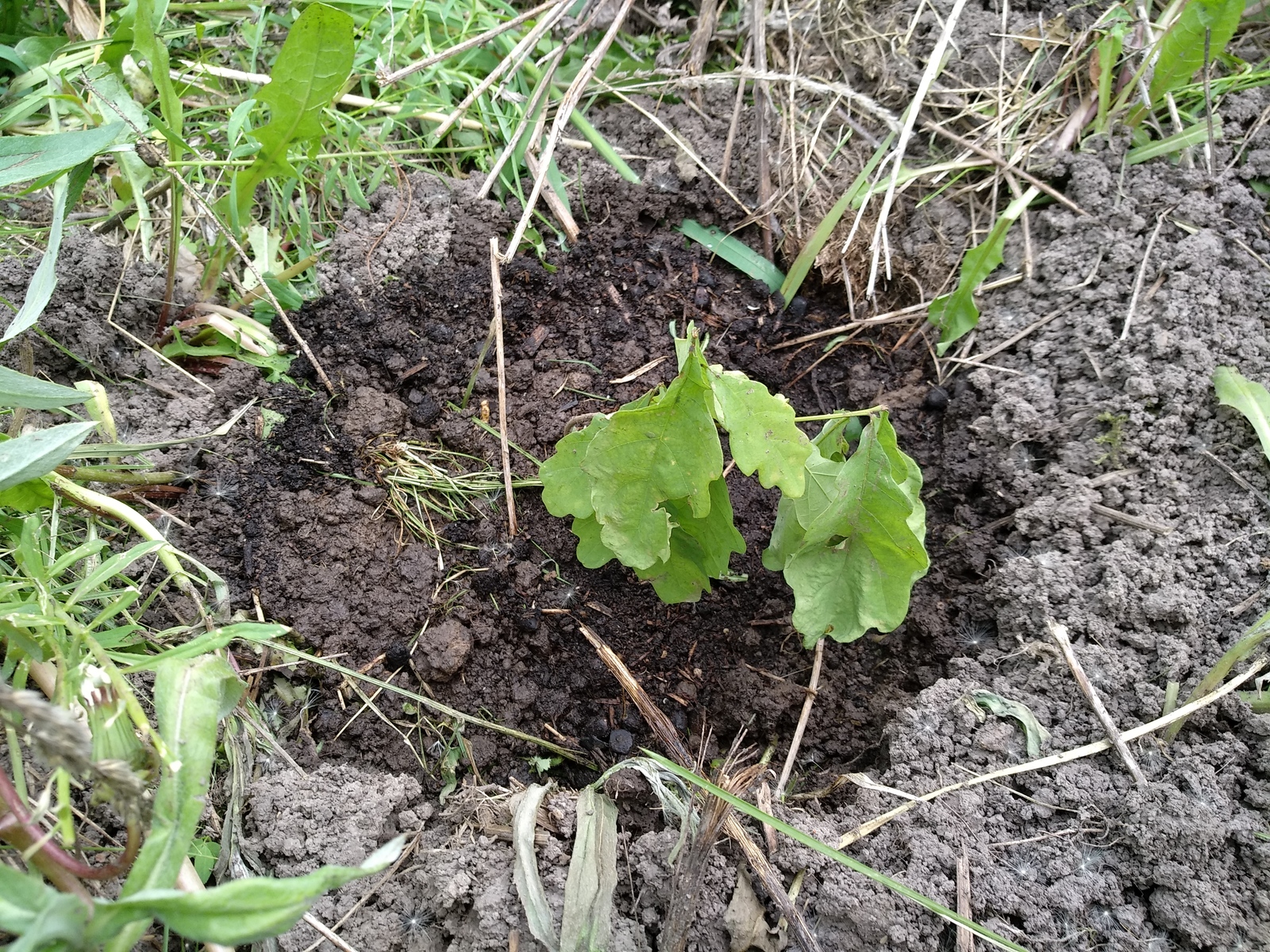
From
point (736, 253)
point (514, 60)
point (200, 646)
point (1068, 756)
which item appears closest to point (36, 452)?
point (200, 646)

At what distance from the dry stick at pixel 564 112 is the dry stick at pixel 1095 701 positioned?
1.55 m

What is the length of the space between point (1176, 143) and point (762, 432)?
1.58 meters

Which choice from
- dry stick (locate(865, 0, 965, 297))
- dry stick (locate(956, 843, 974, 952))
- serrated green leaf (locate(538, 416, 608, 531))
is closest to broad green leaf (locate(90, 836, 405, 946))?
serrated green leaf (locate(538, 416, 608, 531))

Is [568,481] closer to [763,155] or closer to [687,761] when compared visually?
[687,761]

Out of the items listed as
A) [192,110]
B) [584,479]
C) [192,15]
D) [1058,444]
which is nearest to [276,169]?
[192,110]

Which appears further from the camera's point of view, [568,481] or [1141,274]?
[1141,274]

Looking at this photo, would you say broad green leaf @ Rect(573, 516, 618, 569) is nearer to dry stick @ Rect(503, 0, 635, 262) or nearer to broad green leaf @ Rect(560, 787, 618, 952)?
broad green leaf @ Rect(560, 787, 618, 952)

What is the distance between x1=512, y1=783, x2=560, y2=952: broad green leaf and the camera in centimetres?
143

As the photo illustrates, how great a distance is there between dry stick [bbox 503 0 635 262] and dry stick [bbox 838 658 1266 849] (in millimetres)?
1557

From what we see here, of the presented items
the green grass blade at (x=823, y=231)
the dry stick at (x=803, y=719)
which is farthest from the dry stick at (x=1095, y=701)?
the green grass blade at (x=823, y=231)

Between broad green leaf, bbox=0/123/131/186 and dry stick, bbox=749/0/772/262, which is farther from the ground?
broad green leaf, bbox=0/123/131/186

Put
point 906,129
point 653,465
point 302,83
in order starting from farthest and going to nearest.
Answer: point 906,129
point 302,83
point 653,465

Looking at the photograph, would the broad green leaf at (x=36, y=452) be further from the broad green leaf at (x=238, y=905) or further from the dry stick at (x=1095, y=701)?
the dry stick at (x=1095, y=701)

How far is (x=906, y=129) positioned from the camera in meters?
2.16
